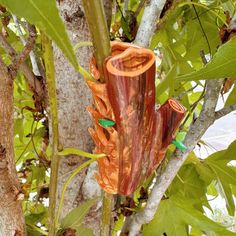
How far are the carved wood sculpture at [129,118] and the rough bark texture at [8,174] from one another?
62 millimetres

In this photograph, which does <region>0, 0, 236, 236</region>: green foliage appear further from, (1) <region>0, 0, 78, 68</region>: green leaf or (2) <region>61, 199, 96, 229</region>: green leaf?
(1) <region>0, 0, 78, 68</region>: green leaf

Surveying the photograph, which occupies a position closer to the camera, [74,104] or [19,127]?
[74,104]

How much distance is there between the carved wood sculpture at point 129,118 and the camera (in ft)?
0.74

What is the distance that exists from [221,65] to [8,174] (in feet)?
0.52

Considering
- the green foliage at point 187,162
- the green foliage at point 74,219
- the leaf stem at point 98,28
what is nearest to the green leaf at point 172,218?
the green foliage at point 187,162

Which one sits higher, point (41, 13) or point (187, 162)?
point (41, 13)

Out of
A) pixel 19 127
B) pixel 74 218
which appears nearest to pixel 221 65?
pixel 74 218

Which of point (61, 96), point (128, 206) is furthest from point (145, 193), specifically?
point (61, 96)

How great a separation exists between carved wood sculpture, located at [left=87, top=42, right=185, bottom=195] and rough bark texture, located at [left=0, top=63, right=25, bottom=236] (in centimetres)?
6

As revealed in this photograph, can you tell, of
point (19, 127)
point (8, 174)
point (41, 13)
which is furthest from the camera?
point (19, 127)

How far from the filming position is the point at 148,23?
317 millimetres

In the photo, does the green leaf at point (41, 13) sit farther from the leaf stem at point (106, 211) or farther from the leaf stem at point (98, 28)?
the leaf stem at point (106, 211)

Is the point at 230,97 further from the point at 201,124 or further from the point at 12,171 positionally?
the point at 12,171

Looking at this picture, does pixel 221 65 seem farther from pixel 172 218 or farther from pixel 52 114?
pixel 172 218
